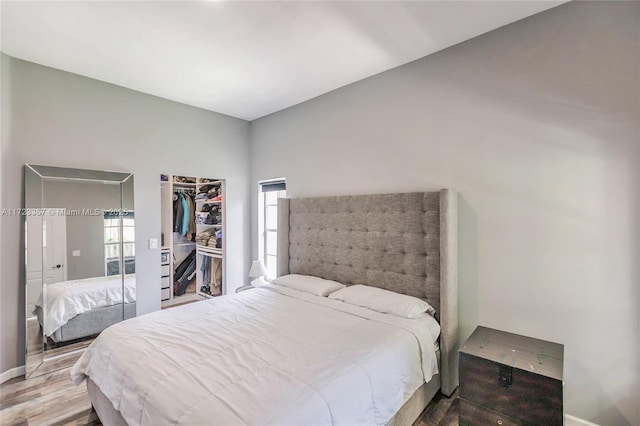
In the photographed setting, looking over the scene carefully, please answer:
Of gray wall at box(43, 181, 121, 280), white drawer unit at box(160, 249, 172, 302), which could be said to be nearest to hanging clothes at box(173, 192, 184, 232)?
white drawer unit at box(160, 249, 172, 302)

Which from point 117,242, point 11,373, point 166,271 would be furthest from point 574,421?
point 166,271

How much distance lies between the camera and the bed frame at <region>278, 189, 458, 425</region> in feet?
7.26

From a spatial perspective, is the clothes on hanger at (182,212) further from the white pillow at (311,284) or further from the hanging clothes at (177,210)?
the white pillow at (311,284)

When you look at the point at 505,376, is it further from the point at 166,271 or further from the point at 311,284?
the point at 166,271

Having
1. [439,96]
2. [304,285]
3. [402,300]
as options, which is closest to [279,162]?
[304,285]

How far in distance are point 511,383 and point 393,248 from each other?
1238 millimetres

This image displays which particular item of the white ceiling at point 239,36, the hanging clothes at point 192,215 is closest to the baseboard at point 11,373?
the hanging clothes at point 192,215

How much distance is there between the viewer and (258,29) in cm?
213

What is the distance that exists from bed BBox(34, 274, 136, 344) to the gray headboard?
Result: 5.72ft

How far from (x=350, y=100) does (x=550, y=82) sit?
1.72 m

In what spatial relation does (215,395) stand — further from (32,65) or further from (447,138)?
(32,65)

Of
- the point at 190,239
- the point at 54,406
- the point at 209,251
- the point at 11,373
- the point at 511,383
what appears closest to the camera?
the point at 511,383

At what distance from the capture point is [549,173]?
6.45 feet

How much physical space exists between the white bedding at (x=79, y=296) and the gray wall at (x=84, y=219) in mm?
92
